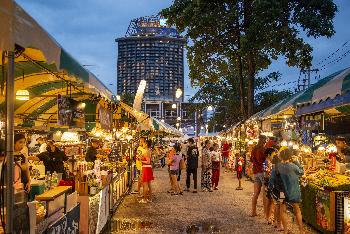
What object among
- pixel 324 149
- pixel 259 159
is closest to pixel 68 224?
pixel 259 159

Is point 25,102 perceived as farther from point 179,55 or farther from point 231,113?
point 179,55

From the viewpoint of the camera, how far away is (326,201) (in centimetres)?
900

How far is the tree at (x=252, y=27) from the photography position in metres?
25.9

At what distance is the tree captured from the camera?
25859 mm

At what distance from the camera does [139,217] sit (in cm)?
1163

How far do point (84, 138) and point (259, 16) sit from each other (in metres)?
12.5

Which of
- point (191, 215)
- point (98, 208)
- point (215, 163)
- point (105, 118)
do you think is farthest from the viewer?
point (215, 163)

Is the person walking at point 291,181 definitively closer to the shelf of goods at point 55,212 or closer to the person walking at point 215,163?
the shelf of goods at point 55,212

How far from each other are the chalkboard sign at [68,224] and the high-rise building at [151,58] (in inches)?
4940

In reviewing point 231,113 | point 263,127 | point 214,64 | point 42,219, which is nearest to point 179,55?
point 231,113

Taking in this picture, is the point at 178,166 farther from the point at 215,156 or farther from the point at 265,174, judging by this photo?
the point at 265,174

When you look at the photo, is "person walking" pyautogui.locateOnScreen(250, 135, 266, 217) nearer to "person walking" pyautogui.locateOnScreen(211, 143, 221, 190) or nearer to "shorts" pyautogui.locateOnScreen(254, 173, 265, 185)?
"shorts" pyautogui.locateOnScreen(254, 173, 265, 185)

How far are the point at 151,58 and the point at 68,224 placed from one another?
141178mm

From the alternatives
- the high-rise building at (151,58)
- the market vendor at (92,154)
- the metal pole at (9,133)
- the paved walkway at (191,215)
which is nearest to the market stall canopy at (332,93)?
the paved walkway at (191,215)
